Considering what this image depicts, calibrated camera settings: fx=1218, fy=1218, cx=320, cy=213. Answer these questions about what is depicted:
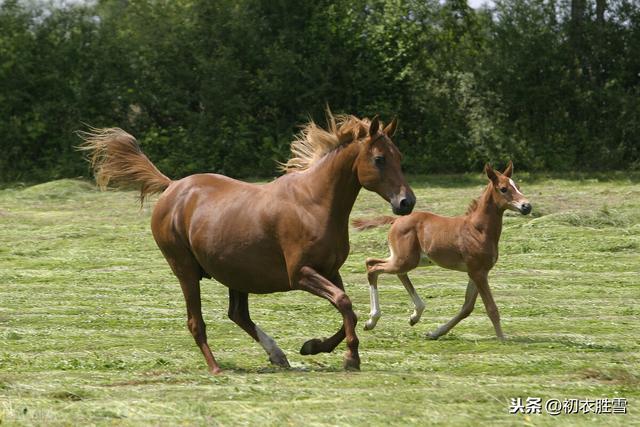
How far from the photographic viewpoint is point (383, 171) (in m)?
10.3

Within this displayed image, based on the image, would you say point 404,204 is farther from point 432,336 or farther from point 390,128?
point 432,336

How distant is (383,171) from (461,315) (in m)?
3.32

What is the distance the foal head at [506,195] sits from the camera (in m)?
14.2

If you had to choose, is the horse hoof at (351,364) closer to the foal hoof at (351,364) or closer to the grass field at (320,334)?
the foal hoof at (351,364)

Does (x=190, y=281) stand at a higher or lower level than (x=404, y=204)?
lower

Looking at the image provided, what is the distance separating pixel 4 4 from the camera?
33938mm

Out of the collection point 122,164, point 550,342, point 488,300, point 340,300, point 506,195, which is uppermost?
point 122,164

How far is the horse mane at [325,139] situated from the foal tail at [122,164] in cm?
193

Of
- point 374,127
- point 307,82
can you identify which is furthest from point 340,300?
point 307,82

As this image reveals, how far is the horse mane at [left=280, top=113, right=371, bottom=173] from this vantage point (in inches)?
420

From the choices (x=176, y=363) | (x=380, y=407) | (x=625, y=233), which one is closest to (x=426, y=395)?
(x=380, y=407)

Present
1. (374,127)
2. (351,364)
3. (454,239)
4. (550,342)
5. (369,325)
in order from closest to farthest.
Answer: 1. (351,364)
2. (374,127)
3. (550,342)
4. (369,325)
5. (454,239)

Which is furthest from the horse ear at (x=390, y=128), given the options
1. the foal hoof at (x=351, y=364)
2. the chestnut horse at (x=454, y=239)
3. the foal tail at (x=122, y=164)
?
the chestnut horse at (x=454, y=239)

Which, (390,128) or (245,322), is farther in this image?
(245,322)
